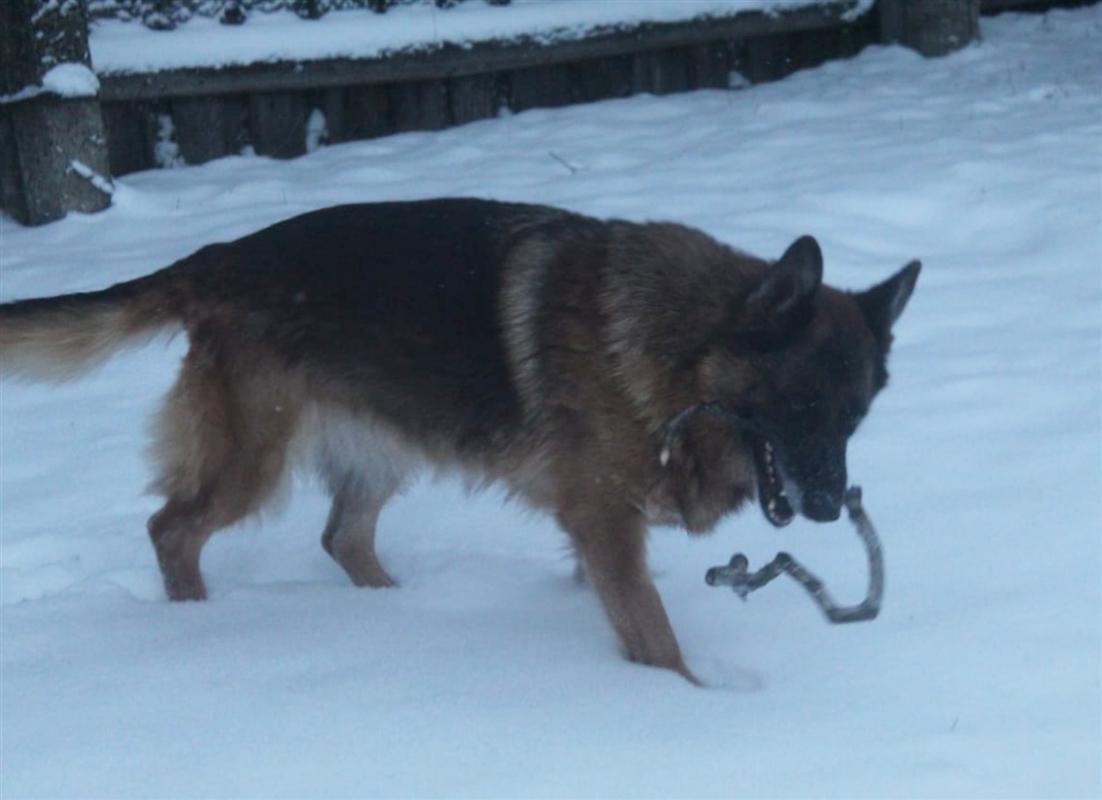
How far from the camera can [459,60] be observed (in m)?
8.20

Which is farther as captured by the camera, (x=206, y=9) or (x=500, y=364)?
(x=206, y=9)

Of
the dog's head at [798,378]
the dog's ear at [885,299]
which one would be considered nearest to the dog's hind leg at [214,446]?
the dog's head at [798,378]

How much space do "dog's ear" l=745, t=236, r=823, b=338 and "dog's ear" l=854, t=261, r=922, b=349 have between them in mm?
319

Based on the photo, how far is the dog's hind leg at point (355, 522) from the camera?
4.22 meters

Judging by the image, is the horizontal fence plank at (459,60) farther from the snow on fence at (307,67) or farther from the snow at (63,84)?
the snow at (63,84)

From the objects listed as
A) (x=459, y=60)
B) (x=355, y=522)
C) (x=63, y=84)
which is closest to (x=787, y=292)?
(x=355, y=522)

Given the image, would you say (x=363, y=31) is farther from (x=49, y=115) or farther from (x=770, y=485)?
(x=770, y=485)

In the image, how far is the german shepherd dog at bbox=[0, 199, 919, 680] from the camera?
11.4 feet

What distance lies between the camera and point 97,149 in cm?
686

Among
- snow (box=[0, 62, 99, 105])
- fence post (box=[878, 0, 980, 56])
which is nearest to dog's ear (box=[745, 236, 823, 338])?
snow (box=[0, 62, 99, 105])

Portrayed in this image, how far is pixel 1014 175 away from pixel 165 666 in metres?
5.28

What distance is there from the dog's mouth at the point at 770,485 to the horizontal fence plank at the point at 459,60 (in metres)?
4.99

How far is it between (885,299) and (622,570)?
976mm

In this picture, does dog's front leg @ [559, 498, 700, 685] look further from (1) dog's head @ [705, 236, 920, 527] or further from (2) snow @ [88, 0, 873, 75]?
(2) snow @ [88, 0, 873, 75]
